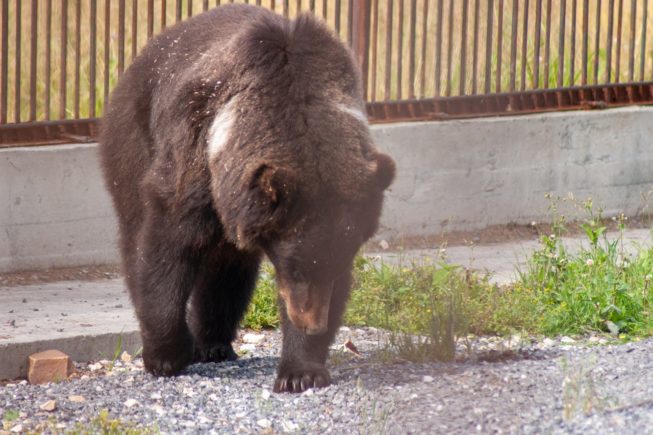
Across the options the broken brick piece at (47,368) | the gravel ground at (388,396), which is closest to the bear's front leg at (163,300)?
the gravel ground at (388,396)

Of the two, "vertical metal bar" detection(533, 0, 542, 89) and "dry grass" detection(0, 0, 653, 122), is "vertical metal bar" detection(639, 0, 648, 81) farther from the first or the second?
"vertical metal bar" detection(533, 0, 542, 89)

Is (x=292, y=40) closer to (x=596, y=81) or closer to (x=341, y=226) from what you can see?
(x=341, y=226)

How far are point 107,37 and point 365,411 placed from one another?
4.08 meters

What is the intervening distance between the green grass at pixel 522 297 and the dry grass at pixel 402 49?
6.68 feet

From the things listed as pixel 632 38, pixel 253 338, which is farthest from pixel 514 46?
pixel 253 338

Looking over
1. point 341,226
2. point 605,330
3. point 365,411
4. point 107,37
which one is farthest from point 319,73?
point 107,37

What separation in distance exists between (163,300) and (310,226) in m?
1.07

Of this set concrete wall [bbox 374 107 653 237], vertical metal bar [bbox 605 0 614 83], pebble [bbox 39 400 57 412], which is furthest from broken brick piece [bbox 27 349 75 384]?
vertical metal bar [bbox 605 0 614 83]

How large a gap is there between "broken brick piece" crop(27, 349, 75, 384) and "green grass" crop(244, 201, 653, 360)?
1291 mm

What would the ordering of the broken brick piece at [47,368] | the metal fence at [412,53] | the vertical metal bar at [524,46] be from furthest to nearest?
1. the vertical metal bar at [524,46]
2. the metal fence at [412,53]
3. the broken brick piece at [47,368]

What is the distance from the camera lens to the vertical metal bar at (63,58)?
8188mm

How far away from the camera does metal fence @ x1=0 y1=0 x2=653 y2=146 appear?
8180 millimetres

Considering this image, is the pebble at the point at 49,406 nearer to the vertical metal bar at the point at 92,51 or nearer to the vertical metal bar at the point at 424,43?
the vertical metal bar at the point at 92,51

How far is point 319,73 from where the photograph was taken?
551 cm
